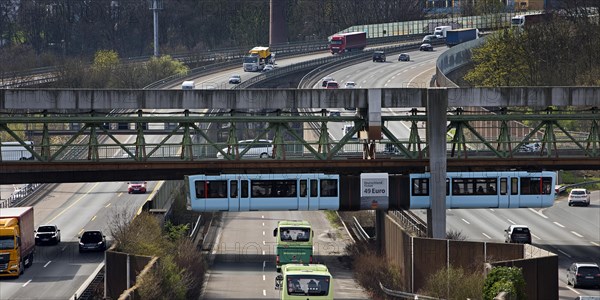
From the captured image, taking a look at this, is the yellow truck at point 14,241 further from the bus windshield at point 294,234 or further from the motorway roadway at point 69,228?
the bus windshield at point 294,234

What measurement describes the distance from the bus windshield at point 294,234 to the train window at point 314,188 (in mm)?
2738

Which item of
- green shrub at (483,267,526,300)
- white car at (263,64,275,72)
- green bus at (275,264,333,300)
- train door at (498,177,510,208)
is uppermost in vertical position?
white car at (263,64,275,72)

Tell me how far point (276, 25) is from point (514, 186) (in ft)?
428

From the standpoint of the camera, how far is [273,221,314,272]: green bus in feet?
203

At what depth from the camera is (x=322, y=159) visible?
60.8 meters

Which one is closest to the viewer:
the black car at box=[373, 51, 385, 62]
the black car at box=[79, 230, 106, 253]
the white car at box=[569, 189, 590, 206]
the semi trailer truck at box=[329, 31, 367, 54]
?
the black car at box=[79, 230, 106, 253]

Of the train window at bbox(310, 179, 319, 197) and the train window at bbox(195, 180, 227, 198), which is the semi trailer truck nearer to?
the train window at bbox(310, 179, 319, 197)

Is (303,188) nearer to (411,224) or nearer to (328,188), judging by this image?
(328,188)

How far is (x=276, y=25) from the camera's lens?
7480 inches

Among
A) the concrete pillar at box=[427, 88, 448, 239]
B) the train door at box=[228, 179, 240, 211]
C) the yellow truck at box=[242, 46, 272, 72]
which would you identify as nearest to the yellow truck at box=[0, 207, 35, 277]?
the train door at box=[228, 179, 240, 211]

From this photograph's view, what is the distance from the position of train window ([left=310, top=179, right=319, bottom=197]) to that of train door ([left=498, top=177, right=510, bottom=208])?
8.37m

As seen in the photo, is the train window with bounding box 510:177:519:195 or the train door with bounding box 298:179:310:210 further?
the train window with bounding box 510:177:519:195

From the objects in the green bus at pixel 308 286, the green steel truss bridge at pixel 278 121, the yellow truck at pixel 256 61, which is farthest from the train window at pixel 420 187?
the yellow truck at pixel 256 61

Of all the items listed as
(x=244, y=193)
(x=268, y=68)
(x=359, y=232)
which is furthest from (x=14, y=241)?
(x=268, y=68)
